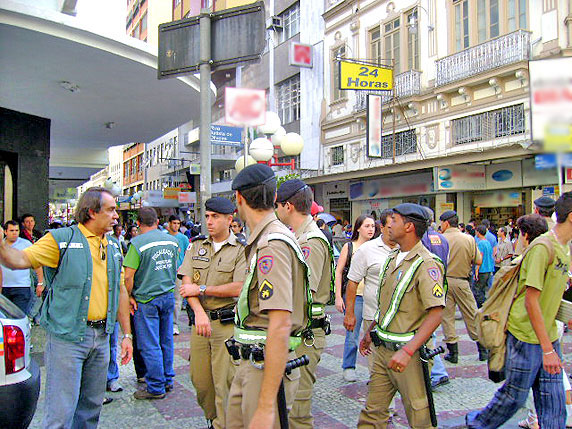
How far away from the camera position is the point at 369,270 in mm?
5402

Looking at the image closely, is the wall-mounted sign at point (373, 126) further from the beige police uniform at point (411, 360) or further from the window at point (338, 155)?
the beige police uniform at point (411, 360)

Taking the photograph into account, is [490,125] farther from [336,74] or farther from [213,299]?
[213,299]

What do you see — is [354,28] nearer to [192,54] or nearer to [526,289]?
[192,54]

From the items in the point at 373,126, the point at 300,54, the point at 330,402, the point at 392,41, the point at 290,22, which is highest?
the point at 290,22

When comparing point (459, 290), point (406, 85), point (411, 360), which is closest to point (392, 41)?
point (406, 85)

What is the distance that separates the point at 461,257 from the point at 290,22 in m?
25.1

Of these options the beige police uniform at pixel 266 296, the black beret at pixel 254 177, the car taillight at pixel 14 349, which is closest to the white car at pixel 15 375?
the car taillight at pixel 14 349

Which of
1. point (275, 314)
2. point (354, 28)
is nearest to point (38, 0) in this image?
point (275, 314)

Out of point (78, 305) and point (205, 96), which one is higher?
point (205, 96)

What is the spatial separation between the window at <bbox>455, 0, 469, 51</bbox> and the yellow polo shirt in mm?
16672

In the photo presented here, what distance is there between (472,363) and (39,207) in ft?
32.9

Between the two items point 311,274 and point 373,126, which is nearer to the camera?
point 311,274

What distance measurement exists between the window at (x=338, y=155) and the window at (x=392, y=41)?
4.81m

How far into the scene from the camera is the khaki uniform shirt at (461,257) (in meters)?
6.86
